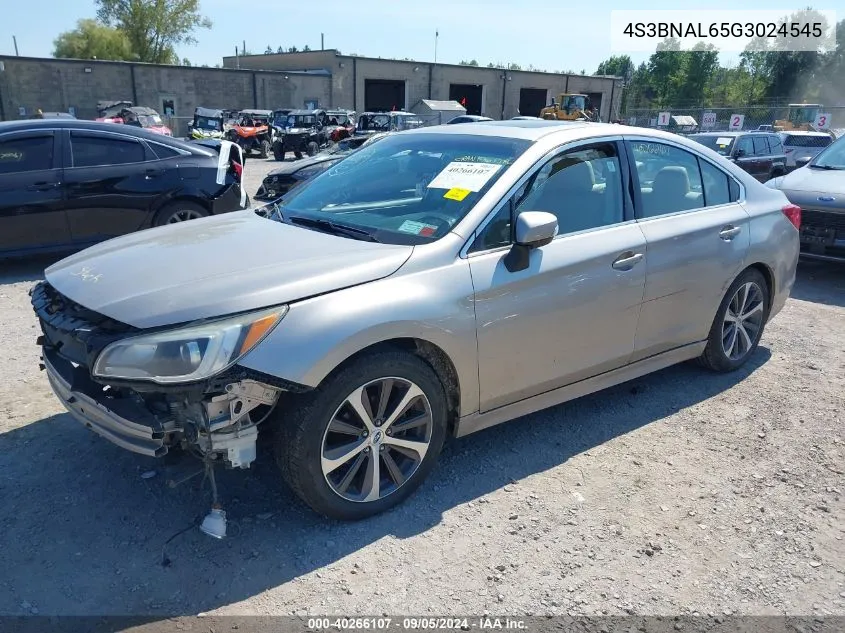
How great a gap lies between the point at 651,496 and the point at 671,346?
4.04 ft

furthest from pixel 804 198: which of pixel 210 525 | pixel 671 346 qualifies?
pixel 210 525

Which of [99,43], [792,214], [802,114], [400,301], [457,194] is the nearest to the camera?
[400,301]

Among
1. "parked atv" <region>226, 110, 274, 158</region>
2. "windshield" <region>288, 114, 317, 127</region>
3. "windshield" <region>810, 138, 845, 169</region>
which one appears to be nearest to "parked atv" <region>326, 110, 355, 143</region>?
"windshield" <region>288, 114, 317, 127</region>

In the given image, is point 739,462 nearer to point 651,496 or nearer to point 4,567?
point 651,496

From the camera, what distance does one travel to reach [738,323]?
15.7 ft

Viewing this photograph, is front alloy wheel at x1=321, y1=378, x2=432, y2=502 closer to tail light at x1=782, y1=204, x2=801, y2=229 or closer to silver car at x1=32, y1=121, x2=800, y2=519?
silver car at x1=32, y1=121, x2=800, y2=519

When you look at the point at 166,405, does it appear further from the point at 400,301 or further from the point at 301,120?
the point at 301,120

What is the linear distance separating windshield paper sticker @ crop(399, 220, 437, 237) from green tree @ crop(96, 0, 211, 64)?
71239mm

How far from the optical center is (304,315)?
106 inches

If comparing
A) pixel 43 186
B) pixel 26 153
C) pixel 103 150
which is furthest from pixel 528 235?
pixel 26 153

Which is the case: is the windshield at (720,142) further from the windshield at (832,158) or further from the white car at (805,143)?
the windshield at (832,158)

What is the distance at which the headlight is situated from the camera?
8.30 feet

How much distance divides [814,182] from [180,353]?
27.1 ft

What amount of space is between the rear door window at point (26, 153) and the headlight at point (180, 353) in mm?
5605
